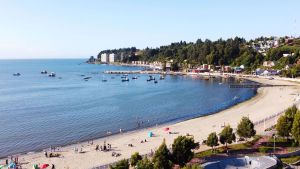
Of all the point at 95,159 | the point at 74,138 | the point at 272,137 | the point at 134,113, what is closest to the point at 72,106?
the point at 134,113

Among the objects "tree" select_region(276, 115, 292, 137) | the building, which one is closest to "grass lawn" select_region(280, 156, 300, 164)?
"tree" select_region(276, 115, 292, 137)

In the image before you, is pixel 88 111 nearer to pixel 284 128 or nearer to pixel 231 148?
pixel 231 148

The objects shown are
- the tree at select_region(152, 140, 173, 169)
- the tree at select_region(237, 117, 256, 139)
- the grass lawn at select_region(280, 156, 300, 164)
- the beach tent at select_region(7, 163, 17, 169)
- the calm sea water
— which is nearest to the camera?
the tree at select_region(152, 140, 173, 169)

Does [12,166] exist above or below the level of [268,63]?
below

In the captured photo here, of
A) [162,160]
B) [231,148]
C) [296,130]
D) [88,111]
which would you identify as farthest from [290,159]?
[88,111]

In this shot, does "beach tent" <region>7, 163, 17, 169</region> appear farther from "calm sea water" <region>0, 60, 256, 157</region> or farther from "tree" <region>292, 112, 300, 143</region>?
"tree" <region>292, 112, 300, 143</region>

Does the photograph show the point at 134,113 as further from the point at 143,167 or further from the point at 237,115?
the point at 143,167

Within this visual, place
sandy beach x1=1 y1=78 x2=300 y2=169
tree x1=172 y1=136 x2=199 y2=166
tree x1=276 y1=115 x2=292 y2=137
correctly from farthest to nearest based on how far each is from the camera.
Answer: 1. tree x1=276 y1=115 x2=292 y2=137
2. sandy beach x1=1 y1=78 x2=300 y2=169
3. tree x1=172 y1=136 x2=199 y2=166

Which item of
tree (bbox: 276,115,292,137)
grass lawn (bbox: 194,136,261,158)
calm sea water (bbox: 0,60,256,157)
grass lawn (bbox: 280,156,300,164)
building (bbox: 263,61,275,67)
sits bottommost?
calm sea water (bbox: 0,60,256,157)

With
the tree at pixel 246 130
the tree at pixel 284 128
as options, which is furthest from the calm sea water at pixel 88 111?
the tree at pixel 284 128

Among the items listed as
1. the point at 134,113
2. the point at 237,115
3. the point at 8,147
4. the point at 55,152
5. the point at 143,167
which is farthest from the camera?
the point at 134,113

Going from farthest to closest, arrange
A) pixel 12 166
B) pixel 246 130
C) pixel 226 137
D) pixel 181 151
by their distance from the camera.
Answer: pixel 246 130, pixel 226 137, pixel 12 166, pixel 181 151
